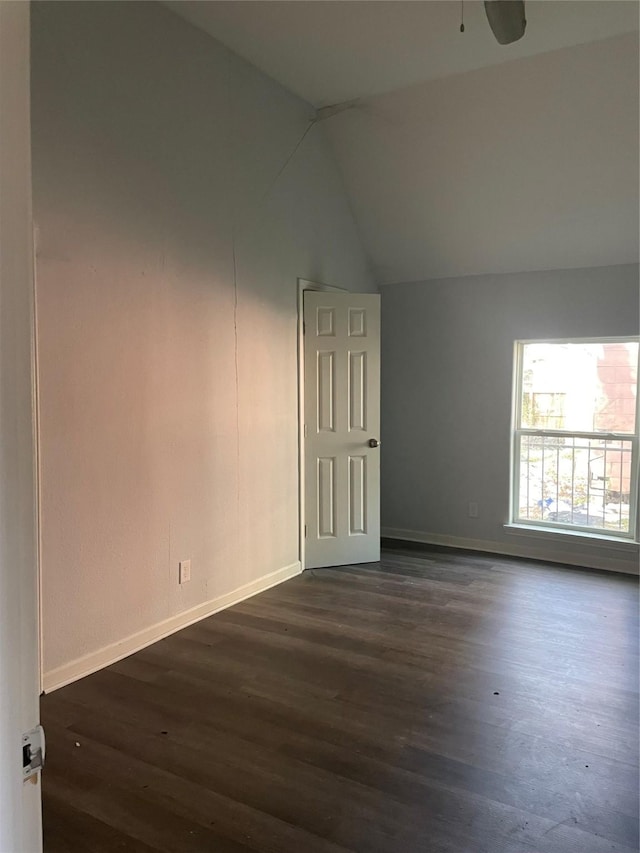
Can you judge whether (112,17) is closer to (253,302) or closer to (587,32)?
(253,302)

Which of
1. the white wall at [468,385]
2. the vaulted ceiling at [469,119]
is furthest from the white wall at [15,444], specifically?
the white wall at [468,385]

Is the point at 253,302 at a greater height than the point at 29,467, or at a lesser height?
greater

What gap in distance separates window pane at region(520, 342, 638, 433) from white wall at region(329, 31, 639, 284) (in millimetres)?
679

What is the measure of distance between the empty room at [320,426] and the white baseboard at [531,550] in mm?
30

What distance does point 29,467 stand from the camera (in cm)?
72

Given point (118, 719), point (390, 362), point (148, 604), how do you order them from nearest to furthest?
point (118, 719)
point (148, 604)
point (390, 362)

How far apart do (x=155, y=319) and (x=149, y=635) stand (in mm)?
1690

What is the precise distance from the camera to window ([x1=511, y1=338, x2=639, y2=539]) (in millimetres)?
4742

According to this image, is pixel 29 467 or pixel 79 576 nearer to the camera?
pixel 29 467

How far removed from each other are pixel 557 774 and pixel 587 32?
3.62 meters

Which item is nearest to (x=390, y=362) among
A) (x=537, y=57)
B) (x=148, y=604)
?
(x=537, y=57)

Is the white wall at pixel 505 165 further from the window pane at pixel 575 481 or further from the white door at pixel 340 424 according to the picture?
the window pane at pixel 575 481

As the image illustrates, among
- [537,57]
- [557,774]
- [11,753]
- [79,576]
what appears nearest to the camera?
[11,753]

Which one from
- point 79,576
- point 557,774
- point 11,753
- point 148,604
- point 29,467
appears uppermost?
point 29,467
